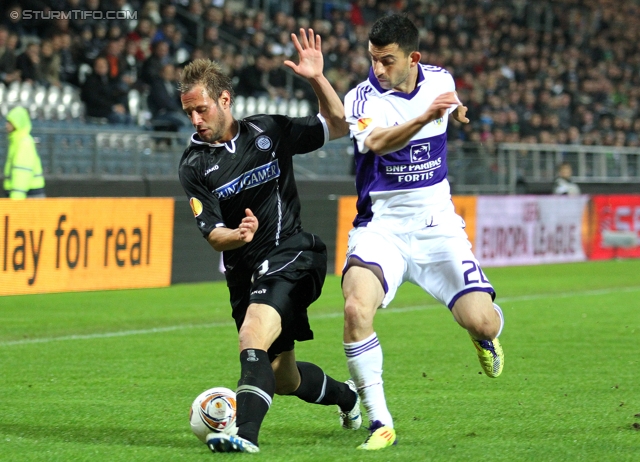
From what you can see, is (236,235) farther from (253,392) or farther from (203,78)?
(203,78)

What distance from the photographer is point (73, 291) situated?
44.0 ft

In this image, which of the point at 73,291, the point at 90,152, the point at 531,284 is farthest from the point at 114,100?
the point at 531,284

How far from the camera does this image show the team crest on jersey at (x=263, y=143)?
5.82 metres

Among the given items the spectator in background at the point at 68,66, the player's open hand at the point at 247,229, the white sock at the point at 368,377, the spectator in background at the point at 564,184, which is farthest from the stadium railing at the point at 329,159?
the white sock at the point at 368,377

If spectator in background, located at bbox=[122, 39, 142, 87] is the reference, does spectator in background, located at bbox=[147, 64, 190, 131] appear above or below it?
below

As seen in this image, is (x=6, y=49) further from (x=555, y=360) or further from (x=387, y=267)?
(x=387, y=267)

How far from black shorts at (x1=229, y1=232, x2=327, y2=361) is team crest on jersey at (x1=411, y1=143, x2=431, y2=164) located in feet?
2.43

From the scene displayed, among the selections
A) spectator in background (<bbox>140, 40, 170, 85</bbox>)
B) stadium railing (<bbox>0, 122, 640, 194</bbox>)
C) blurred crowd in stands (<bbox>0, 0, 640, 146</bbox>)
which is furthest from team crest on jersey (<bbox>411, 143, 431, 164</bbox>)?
spectator in background (<bbox>140, 40, 170, 85</bbox>)

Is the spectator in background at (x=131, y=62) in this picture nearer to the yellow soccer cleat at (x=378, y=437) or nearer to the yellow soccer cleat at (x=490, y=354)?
the yellow soccer cleat at (x=490, y=354)

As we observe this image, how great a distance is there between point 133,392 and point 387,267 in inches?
89.4

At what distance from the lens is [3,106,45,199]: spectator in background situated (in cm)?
1452

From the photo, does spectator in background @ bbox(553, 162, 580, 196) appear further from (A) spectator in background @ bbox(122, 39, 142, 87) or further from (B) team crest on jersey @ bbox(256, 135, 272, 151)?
(B) team crest on jersey @ bbox(256, 135, 272, 151)

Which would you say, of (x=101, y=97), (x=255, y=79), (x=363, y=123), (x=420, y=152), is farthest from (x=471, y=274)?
(x=255, y=79)

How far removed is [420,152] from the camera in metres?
6.04
